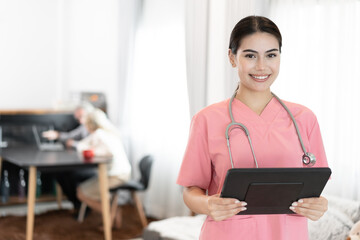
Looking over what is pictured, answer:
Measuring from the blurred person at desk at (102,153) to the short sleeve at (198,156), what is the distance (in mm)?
3075

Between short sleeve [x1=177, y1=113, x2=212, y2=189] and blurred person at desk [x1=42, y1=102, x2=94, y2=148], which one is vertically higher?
short sleeve [x1=177, y1=113, x2=212, y2=189]

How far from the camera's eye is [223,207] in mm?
1274

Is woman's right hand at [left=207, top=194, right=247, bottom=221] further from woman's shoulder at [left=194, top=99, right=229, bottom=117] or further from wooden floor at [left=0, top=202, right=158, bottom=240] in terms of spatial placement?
wooden floor at [left=0, top=202, right=158, bottom=240]

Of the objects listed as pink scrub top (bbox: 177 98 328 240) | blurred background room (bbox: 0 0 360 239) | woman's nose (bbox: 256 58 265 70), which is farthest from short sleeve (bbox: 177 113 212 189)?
blurred background room (bbox: 0 0 360 239)

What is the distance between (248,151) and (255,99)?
16 centimetres

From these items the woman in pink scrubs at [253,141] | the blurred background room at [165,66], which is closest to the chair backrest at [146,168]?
the blurred background room at [165,66]

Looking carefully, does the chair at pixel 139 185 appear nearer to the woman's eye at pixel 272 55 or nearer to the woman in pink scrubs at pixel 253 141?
the woman in pink scrubs at pixel 253 141

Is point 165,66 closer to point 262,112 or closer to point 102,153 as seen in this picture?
point 102,153

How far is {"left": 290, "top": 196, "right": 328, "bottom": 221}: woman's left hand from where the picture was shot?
1312 millimetres

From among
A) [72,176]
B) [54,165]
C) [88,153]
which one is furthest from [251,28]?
[72,176]

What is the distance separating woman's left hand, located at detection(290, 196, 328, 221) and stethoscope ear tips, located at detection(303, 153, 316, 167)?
105mm

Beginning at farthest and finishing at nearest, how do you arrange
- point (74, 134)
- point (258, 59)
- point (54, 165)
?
point (74, 134)
point (54, 165)
point (258, 59)

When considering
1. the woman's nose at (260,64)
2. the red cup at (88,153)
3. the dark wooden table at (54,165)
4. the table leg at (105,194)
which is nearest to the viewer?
the woman's nose at (260,64)

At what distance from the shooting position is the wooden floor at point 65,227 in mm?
4433
